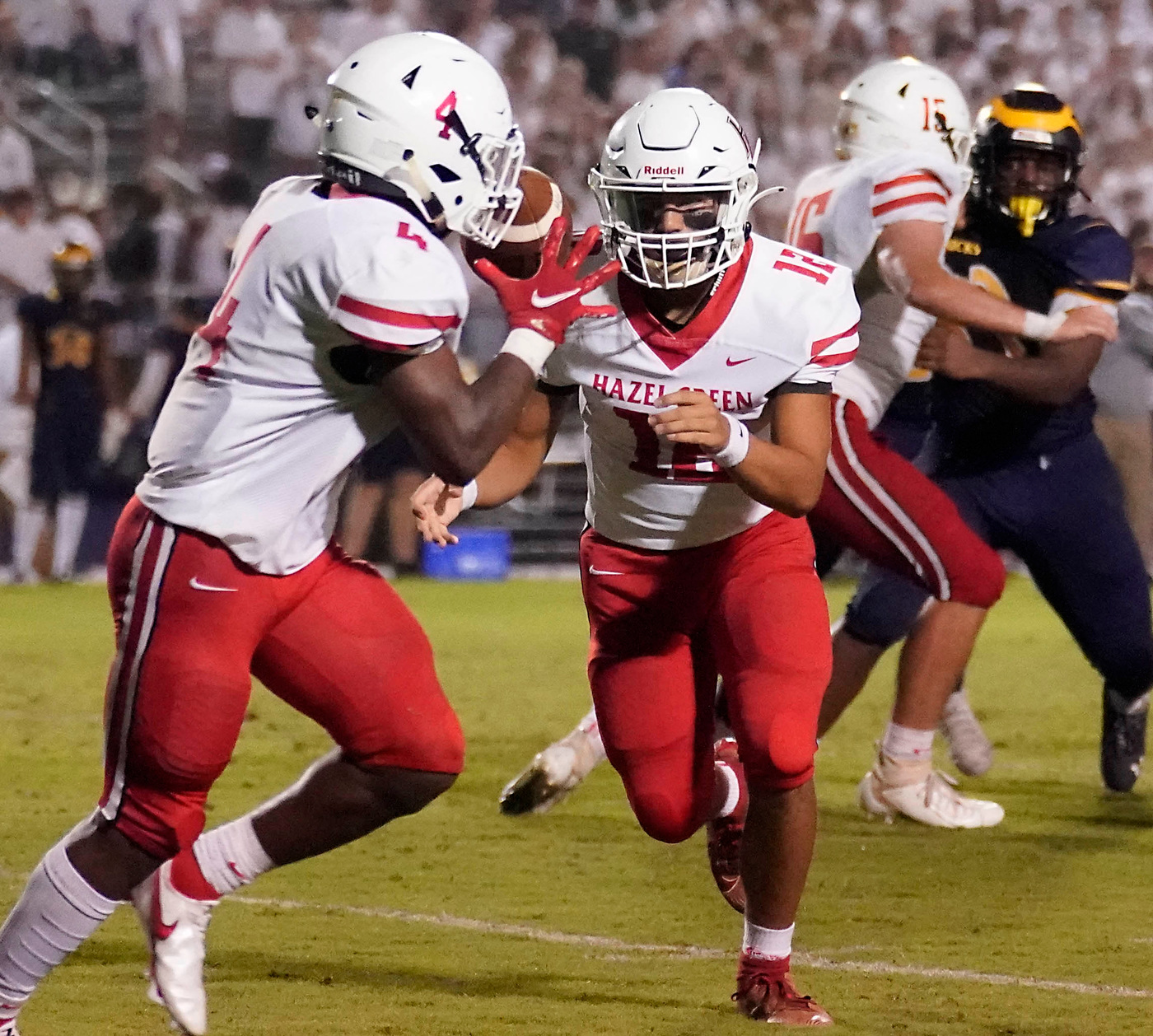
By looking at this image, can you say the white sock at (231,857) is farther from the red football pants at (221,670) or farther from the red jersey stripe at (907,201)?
the red jersey stripe at (907,201)

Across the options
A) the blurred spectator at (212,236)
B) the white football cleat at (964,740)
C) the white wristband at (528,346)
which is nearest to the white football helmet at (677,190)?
the white wristband at (528,346)

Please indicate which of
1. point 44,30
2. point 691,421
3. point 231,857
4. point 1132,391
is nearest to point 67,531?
point 44,30

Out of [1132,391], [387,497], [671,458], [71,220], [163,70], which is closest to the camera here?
[671,458]

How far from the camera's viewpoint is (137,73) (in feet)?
40.5

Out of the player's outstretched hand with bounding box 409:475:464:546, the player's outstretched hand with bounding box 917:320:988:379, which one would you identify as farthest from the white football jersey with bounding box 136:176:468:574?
the player's outstretched hand with bounding box 917:320:988:379

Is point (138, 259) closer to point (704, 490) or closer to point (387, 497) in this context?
point (387, 497)

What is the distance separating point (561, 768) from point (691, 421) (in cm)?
178

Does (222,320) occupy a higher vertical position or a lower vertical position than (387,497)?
higher

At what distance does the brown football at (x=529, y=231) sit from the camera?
3607mm

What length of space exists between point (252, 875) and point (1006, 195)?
2.75 metres

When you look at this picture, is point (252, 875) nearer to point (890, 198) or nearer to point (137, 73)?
point (890, 198)

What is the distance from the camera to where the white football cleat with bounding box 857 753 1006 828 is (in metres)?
4.78

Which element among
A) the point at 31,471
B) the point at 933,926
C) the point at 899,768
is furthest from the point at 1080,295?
the point at 31,471

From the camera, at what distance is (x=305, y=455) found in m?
2.93
